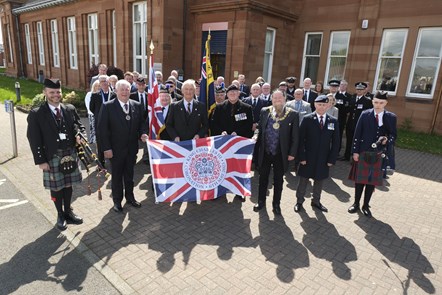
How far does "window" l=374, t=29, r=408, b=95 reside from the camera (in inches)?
499

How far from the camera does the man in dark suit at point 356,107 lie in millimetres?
8469

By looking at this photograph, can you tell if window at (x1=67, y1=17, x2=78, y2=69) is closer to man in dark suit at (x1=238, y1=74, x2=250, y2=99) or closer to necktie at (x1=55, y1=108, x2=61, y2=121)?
man in dark suit at (x1=238, y1=74, x2=250, y2=99)

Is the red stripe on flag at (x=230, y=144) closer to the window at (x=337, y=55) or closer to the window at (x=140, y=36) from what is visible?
the window at (x=337, y=55)

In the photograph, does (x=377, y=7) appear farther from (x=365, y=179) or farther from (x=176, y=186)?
(x=176, y=186)

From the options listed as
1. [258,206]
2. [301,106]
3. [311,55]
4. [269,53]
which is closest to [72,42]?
[269,53]

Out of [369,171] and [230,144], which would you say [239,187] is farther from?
[369,171]

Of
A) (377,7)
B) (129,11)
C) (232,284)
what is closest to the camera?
(232,284)

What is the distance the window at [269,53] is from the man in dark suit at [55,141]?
11070 millimetres

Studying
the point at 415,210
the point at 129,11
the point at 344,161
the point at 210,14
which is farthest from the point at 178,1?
the point at 415,210

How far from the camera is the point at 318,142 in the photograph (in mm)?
5238

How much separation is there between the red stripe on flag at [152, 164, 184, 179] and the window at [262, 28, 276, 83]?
10.2m

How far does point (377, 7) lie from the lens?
1266 cm

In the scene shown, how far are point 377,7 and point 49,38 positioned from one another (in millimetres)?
23722

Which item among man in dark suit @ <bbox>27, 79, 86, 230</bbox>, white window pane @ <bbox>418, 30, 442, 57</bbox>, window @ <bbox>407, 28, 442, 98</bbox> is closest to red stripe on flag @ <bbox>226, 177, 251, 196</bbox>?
man in dark suit @ <bbox>27, 79, 86, 230</bbox>
